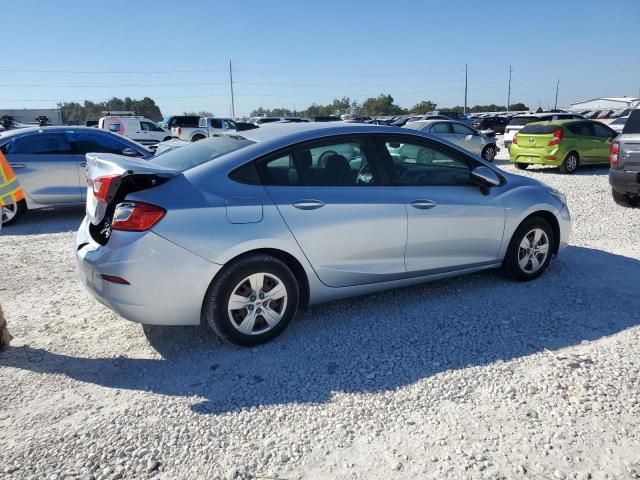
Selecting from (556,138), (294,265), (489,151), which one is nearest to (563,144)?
(556,138)

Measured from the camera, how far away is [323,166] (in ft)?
12.6

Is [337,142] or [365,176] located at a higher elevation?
[337,142]

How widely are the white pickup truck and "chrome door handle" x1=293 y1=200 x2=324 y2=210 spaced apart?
25.3 m

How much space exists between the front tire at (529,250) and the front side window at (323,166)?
1706 millimetres

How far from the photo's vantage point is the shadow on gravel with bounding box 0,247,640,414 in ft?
10.4

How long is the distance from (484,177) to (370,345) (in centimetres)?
190

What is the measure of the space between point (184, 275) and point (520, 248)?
326 cm

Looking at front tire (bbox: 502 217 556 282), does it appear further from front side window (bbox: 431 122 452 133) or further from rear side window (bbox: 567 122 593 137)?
front side window (bbox: 431 122 452 133)

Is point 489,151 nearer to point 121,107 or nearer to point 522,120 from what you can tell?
point 522,120

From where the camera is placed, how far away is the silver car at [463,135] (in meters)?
15.9

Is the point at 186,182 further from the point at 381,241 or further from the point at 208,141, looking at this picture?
the point at 381,241

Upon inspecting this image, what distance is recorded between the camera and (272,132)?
3.97 meters

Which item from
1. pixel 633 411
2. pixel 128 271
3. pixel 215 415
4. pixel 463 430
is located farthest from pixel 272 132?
pixel 633 411

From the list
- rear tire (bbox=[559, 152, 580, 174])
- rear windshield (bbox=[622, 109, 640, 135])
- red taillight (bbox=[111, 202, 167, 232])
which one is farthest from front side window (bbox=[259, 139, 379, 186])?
rear tire (bbox=[559, 152, 580, 174])
